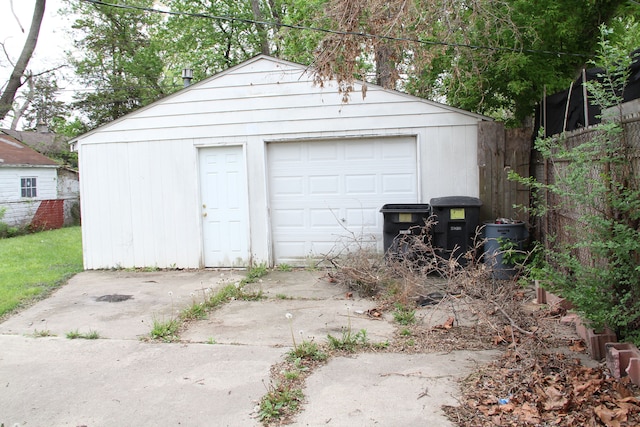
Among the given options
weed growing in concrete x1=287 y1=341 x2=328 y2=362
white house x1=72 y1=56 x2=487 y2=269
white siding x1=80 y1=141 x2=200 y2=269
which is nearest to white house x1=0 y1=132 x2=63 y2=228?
white siding x1=80 y1=141 x2=200 y2=269

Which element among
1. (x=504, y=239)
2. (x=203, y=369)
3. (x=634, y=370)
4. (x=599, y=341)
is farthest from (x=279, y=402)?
(x=504, y=239)

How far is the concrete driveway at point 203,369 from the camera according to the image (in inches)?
132

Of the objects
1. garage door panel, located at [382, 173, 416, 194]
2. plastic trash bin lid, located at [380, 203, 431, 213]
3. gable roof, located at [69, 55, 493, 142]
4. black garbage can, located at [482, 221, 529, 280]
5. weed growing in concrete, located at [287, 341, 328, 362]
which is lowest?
weed growing in concrete, located at [287, 341, 328, 362]

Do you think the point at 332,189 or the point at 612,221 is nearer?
the point at 612,221

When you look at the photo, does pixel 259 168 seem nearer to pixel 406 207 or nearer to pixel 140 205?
pixel 140 205

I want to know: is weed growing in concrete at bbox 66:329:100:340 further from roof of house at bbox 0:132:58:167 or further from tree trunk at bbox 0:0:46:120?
tree trunk at bbox 0:0:46:120

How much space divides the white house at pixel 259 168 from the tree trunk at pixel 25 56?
12555 mm

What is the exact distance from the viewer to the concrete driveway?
11.0ft

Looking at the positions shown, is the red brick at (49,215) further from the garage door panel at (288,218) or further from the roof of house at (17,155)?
the garage door panel at (288,218)

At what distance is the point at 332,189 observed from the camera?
836cm

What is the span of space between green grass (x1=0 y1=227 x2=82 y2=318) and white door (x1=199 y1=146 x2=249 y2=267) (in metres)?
2.52

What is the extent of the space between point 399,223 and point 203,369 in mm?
4050

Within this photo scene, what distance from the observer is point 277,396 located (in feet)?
11.3

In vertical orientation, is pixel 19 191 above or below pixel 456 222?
above
